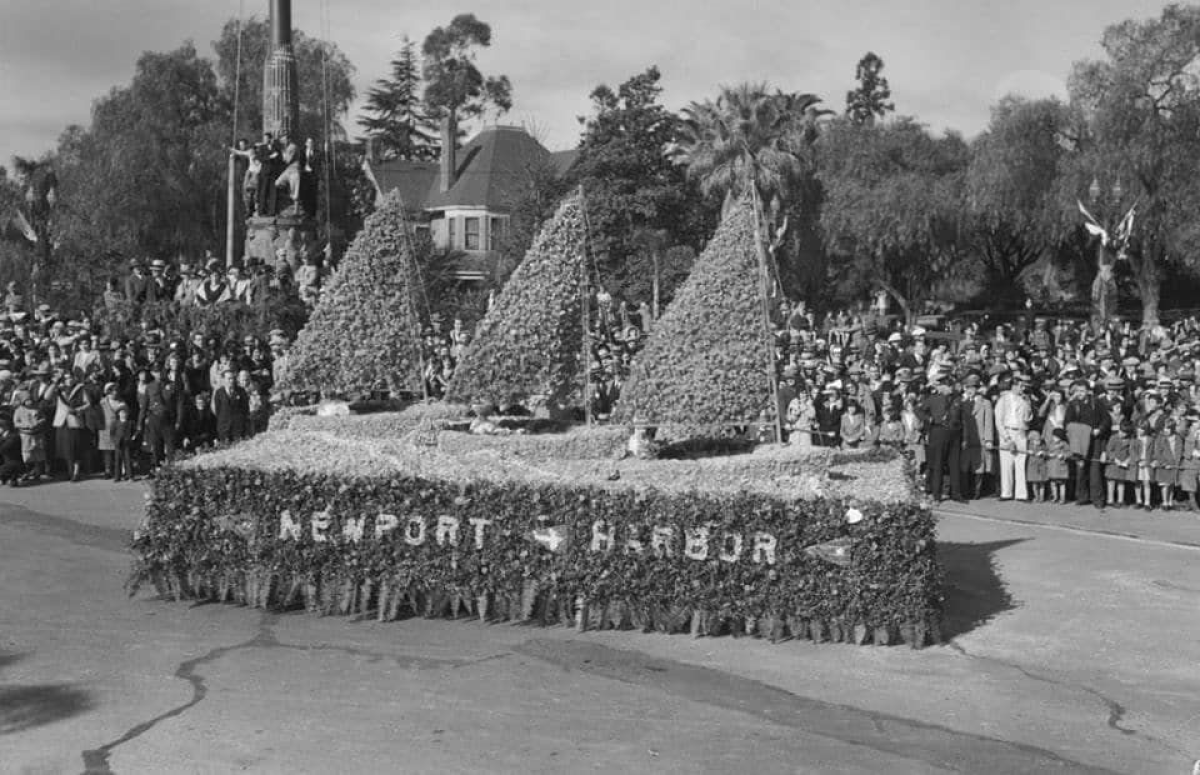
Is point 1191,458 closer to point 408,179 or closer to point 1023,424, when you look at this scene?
point 1023,424

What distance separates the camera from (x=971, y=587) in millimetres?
12914

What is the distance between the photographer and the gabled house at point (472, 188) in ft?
202

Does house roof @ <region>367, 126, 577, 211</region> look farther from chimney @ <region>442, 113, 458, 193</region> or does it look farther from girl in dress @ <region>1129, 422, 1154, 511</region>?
girl in dress @ <region>1129, 422, 1154, 511</region>

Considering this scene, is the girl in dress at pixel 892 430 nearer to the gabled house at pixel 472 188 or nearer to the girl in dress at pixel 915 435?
the girl in dress at pixel 915 435

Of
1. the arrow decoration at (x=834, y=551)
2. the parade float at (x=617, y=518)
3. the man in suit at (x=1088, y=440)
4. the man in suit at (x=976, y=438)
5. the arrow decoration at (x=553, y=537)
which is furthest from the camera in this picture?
the man in suit at (x=976, y=438)

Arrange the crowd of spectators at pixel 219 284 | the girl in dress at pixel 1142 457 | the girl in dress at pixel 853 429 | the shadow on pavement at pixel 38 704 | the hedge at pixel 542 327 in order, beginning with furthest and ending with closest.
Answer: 1. the crowd of spectators at pixel 219 284
2. the girl in dress at pixel 853 429
3. the girl in dress at pixel 1142 457
4. the hedge at pixel 542 327
5. the shadow on pavement at pixel 38 704

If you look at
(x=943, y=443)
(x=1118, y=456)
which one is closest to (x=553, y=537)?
(x=943, y=443)

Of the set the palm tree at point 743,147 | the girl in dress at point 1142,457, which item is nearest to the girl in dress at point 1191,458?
the girl in dress at point 1142,457

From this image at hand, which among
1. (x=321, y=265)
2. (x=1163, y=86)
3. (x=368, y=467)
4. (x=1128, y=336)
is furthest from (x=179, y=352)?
(x=1163, y=86)

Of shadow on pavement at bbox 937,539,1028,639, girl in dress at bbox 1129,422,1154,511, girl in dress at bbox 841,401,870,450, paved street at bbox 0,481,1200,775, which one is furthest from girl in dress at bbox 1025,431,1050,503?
paved street at bbox 0,481,1200,775

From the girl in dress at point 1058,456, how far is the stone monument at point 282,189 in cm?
1779

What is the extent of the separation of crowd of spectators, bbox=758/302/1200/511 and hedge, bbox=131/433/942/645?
401cm

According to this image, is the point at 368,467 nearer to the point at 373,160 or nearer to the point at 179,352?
the point at 179,352

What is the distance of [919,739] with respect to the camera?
8.56 metres
